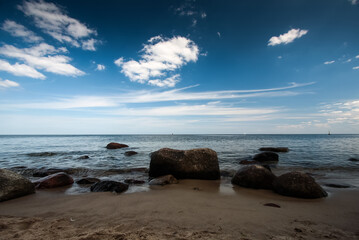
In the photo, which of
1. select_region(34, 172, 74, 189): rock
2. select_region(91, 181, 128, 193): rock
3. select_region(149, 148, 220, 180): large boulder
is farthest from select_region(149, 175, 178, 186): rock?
select_region(34, 172, 74, 189): rock

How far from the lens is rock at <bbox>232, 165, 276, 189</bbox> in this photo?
595cm

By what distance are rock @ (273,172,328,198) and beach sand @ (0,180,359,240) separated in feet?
0.77

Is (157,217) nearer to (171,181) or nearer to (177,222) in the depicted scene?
(177,222)

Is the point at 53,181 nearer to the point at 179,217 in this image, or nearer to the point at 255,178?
the point at 179,217

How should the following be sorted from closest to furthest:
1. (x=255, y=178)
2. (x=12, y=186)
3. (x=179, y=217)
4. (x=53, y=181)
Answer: (x=179, y=217)
(x=12, y=186)
(x=255, y=178)
(x=53, y=181)

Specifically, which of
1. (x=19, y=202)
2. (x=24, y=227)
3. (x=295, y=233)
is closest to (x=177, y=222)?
(x=295, y=233)

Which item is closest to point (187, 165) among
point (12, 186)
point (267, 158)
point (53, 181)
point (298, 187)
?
point (298, 187)

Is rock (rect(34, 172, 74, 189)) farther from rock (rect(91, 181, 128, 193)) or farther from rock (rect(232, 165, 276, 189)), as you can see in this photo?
rock (rect(232, 165, 276, 189))

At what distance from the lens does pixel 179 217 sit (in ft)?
11.2

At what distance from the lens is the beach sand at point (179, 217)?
275 cm

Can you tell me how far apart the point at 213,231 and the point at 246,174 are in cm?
396

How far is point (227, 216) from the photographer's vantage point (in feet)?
11.3

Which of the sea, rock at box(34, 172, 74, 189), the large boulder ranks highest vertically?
the large boulder

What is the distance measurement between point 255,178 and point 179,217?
12.3 ft
